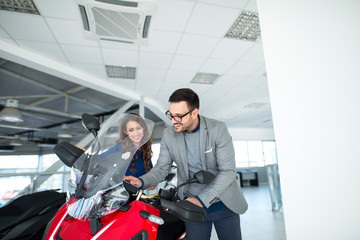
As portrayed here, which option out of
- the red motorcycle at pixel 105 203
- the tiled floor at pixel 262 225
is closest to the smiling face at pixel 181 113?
the red motorcycle at pixel 105 203

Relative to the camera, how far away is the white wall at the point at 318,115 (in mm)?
619

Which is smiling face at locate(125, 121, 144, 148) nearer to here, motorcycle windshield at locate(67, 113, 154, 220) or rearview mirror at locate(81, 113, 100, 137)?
motorcycle windshield at locate(67, 113, 154, 220)

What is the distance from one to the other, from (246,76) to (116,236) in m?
4.44

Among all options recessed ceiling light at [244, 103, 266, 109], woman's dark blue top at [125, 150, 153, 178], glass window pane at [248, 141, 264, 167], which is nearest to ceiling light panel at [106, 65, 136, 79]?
woman's dark blue top at [125, 150, 153, 178]

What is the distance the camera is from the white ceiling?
2.46 metres

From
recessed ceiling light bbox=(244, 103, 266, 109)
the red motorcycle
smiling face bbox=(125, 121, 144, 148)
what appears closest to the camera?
the red motorcycle

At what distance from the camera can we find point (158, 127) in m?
10.9

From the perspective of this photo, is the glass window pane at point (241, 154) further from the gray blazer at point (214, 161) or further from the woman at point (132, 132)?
the woman at point (132, 132)

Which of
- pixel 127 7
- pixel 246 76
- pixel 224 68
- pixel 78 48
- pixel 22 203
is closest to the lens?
pixel 22 203

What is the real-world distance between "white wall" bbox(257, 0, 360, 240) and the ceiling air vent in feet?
6.36

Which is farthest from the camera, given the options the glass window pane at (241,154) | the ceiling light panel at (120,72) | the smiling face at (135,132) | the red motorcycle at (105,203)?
the glass window pane at (241,154)

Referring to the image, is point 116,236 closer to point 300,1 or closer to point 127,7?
point 300,1

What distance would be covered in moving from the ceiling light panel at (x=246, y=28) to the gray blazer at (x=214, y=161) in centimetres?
206

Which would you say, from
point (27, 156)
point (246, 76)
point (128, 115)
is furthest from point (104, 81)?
point (27, 156)
